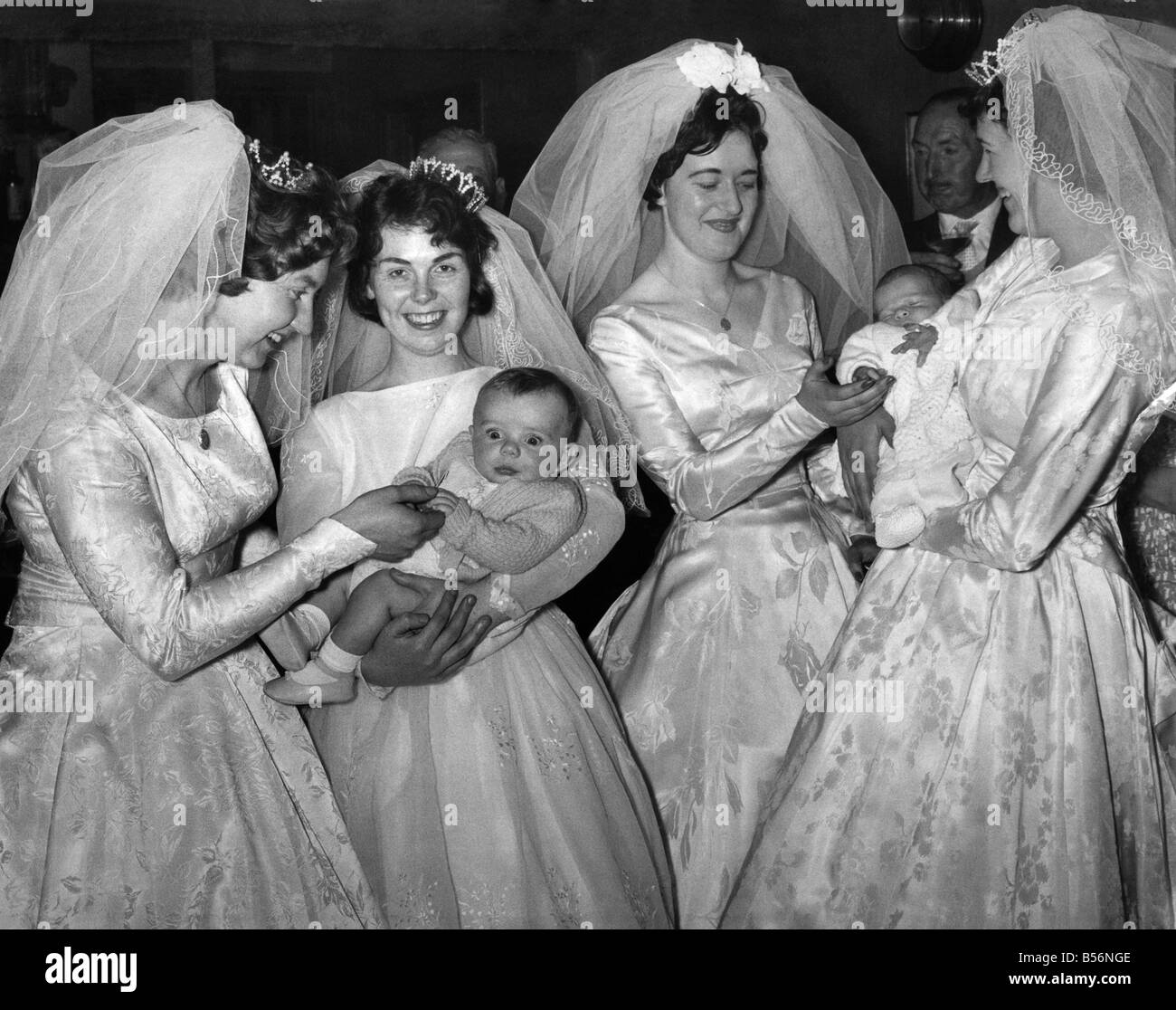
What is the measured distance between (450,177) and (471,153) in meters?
0.51

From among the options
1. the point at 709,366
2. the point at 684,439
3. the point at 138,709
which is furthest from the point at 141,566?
the point at 709,366

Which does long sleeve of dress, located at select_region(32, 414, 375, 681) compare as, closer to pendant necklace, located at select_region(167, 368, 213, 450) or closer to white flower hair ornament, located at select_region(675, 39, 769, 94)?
pendant necklace, located at select_region(167, 368, 213, 450)

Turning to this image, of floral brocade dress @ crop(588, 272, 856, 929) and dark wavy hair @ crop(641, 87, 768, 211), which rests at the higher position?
dark wavy hair @ crop(641, 87, 768, 211)

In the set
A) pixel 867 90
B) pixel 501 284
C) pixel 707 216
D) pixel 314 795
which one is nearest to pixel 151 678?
pixel 314 795

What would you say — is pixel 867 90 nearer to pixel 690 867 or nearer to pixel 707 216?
pixel 707 216

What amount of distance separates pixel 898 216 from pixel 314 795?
5.27ft

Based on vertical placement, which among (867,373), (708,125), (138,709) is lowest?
(138,709)

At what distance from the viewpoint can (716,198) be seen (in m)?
2.72

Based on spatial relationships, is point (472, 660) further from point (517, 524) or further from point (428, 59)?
point (428, 59)

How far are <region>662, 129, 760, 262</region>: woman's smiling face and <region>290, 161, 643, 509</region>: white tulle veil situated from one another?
11.7 inches

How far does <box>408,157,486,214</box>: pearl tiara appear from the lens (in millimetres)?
2527

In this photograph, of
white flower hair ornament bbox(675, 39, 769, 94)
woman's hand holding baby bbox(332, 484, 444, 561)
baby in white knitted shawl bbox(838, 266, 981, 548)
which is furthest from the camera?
white flower hair ornament bbox(675, 39, 769, 94)

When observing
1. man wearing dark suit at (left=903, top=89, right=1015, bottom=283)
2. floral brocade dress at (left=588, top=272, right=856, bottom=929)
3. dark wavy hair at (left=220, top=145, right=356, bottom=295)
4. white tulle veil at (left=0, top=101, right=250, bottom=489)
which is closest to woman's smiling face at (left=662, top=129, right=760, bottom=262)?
floral brocade dress at (left=588, top=272, right=856, bottom=929)
